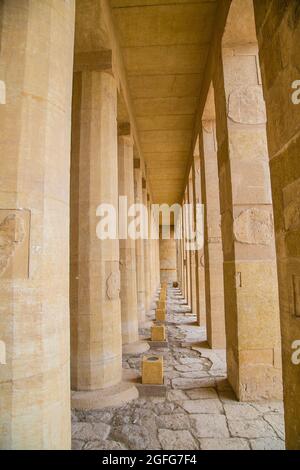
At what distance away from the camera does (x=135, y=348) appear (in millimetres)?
7035

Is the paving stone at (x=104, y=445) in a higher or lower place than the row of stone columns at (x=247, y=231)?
lower

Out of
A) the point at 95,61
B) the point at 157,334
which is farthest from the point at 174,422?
the point at 95,61

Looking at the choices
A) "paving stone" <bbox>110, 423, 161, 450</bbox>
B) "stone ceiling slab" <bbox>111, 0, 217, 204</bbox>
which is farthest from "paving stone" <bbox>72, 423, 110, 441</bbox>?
"stone ceiling slab" <bbox>111, 0, 217, 204</bbox>

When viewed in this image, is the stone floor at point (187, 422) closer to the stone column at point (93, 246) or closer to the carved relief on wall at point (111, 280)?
the stone column at point (93, 246)

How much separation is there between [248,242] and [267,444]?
2.36 meters

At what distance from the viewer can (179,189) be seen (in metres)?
18.3

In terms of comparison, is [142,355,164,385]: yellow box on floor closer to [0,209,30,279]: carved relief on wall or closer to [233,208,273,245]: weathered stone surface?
[233,208,273,245]: weathered stone surface

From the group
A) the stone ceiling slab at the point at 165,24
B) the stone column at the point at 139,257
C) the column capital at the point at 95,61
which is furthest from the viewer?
the stone column at the point at 139,257

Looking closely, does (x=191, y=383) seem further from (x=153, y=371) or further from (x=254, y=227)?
(x=254, y=227)

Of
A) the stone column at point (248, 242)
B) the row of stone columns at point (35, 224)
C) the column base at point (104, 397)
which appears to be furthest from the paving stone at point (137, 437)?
the stone column at point (248, 242)

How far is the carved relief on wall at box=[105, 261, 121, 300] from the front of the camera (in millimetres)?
4858

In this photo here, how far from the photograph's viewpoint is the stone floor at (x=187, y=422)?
3.25 metres

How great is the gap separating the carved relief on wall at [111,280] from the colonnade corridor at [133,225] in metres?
0.02

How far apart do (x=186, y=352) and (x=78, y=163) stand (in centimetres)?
439
